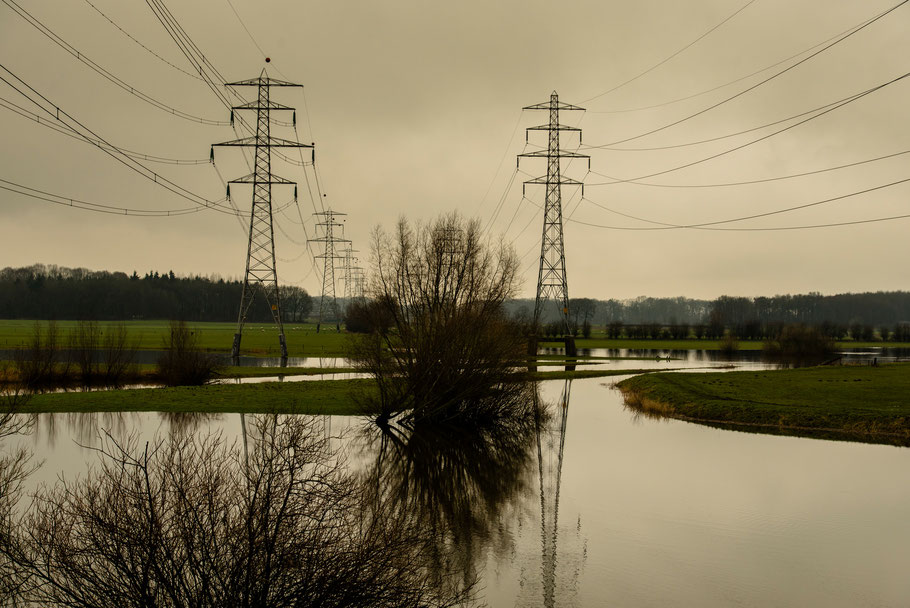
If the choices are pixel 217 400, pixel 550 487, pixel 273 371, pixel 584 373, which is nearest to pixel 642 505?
pixel 550 487

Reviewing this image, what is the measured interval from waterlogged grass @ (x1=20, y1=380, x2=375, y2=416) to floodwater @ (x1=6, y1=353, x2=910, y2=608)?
2.10m

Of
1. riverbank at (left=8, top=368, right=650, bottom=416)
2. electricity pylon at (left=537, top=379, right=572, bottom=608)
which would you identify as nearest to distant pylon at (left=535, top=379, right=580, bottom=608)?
electricity pylon at (left=537, top=379, right=572, bottom=608)

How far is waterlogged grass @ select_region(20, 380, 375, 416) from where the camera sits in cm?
3594

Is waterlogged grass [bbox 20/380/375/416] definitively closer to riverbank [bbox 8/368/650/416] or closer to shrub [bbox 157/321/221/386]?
riverbank [bbox 8/368/650/416]

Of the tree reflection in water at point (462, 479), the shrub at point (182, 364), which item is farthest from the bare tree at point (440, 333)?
the shrub at point (182, 364)

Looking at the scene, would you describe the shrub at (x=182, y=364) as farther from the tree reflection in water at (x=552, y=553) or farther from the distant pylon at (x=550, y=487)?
the tree reflection in water at (x=552, y=553)

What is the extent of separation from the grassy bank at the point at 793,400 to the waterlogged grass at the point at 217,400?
1621 cm

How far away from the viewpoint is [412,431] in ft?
105

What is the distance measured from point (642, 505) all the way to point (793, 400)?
25.0 metres

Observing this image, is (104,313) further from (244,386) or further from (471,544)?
(471,544)

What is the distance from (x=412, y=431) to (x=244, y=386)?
1760cm

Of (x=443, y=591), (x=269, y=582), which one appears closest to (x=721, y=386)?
(x=443, y=591)

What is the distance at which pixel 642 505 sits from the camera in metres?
19.8

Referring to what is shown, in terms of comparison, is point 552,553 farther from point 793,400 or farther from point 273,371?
point 273,371
